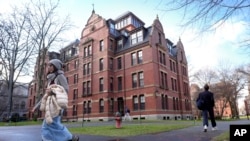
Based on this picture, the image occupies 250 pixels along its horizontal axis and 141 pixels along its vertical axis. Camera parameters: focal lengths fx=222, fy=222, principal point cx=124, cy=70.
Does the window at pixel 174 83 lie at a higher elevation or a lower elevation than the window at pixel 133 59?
lower

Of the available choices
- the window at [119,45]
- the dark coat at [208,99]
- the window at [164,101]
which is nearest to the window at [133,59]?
the window at [119,45]

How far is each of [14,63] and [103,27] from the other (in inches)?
612

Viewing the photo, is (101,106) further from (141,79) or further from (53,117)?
(53,117)

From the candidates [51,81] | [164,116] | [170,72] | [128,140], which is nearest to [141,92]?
[164,116]

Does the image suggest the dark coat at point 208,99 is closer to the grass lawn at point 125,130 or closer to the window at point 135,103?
the grass lawn at point 125,130

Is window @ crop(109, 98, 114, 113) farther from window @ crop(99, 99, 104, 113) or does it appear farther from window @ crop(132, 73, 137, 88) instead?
window @ crop(132, 73, 137, 88)

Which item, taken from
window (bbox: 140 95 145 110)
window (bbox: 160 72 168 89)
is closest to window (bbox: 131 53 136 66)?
window (bbox: 160 72 168 89)

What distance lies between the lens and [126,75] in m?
32.8

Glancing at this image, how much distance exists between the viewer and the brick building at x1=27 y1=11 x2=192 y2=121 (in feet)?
98.9

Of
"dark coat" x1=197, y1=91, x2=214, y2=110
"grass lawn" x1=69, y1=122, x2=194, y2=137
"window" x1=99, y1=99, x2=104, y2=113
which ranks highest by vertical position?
"dark coat" x1=197, y1=91, x2=214, y2=110

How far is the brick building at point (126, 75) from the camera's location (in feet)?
98.9

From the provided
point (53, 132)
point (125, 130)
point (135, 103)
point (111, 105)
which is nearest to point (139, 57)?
point (135, 103)

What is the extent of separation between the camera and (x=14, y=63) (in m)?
23.1

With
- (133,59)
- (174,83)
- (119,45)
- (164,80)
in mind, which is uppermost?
(119,45)
